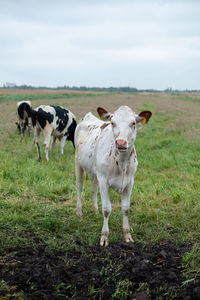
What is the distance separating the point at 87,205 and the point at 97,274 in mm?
2939

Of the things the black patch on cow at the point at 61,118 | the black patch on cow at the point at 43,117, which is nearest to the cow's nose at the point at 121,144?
the black patch on cow at the point at 43,117

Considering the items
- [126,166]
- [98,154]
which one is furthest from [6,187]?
[126,166]

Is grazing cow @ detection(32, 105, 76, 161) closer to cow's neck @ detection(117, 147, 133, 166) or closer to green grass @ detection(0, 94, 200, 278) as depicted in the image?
green grass @ detection(0, 94, 200, 278)

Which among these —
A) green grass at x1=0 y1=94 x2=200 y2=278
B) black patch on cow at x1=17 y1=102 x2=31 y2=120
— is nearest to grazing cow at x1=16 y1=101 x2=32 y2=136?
black patch on cow at x1=17 y1=102 x2=31 y2=120

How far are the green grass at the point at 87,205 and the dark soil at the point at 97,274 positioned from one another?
0.58 feet

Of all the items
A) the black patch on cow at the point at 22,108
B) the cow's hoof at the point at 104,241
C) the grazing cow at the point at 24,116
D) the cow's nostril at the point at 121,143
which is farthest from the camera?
the black patch on cow at the point at 22,108

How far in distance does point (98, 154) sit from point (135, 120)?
34.9 inches

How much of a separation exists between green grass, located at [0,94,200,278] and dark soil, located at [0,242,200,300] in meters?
0.18

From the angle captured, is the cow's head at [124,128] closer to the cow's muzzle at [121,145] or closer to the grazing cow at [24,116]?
the cow's muzzle at [121,145]

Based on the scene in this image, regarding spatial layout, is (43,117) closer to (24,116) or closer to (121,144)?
(24,116)

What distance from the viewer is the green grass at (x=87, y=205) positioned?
201 inches

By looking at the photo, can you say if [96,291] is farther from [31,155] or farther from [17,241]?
[31,155]

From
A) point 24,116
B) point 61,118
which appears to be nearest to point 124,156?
point 61,118

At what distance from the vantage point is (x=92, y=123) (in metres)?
6.45
